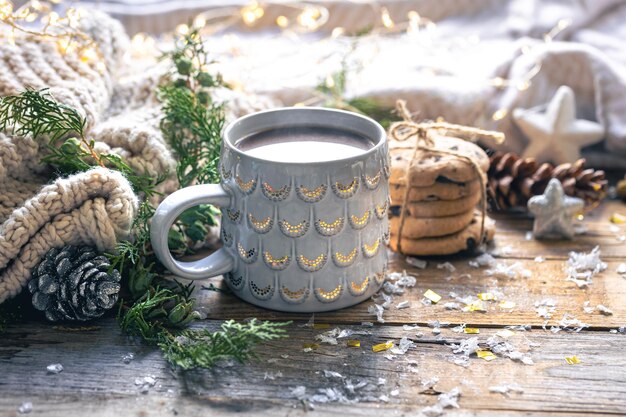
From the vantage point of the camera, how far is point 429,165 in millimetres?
874

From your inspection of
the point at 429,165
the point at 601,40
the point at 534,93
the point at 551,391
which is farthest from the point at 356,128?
the point at 601,40

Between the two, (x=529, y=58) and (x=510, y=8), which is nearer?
(x=529, y=58)

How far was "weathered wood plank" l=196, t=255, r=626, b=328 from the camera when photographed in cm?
79

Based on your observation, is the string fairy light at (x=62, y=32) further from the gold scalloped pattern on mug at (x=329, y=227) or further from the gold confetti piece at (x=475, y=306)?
the gold confetti piece at (x=475, y=306)

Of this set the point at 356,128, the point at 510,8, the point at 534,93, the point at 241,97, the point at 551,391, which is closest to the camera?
the point at 551,391

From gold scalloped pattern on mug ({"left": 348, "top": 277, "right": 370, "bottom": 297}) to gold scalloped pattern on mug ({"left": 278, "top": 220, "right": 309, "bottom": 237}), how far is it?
85 millimetres

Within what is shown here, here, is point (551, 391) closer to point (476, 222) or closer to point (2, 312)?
point (476, 222)

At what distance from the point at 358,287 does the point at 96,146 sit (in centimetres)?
31

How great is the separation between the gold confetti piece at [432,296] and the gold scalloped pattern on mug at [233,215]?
221mm

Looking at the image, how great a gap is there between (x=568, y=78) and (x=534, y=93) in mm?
59

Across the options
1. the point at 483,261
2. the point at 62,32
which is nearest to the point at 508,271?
the point at 483,261

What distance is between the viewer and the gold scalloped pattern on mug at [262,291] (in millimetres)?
784

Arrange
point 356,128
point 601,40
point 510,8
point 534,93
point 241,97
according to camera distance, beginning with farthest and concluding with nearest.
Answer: point 510,8
point 601,40
point 534,93
point 241,97
point 356,128

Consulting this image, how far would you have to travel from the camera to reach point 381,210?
787 mm
